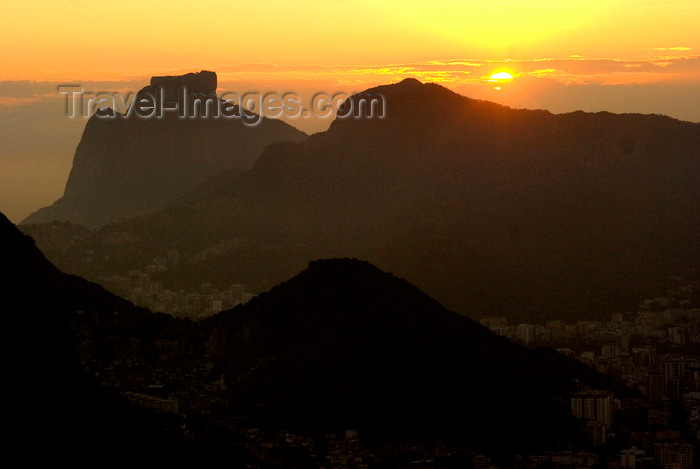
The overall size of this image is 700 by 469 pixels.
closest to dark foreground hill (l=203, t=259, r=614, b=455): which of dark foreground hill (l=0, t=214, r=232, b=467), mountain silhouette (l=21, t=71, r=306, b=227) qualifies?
dark foreground hill (l=0, t=214, r=232, b=467)

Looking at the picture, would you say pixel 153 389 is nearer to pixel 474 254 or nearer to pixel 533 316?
pixel 533 316

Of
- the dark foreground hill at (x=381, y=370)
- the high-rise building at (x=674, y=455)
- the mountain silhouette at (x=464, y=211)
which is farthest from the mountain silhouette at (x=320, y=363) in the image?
the mountain silhouette at (x=464, y=211)

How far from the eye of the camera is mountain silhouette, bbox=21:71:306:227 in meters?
176

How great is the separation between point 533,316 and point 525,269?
9.09 meters

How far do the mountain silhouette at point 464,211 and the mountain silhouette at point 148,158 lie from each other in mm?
29625

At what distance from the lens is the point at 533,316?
325 feet

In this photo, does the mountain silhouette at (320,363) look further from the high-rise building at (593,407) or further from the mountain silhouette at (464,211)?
the mountain silhouette at (464,211)

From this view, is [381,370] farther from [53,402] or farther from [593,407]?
[53,402]

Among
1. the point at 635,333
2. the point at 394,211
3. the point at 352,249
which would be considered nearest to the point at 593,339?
the point at 635,333

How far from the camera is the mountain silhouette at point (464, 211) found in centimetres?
10638

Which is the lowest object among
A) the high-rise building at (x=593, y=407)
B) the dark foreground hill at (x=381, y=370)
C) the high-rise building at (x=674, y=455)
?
the high-rise building at (x=674, y=455)

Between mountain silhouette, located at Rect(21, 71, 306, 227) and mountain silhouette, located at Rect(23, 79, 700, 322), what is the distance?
29.6 metres

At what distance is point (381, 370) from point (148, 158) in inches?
4915

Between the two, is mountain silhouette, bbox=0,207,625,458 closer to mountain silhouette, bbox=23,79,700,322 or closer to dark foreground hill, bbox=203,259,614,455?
dark foreground hill, bbox=203,259,614,455
